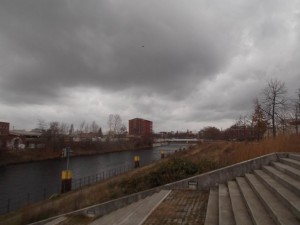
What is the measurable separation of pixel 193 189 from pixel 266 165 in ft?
9.33

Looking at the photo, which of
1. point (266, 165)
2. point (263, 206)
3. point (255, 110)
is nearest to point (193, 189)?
point (266, 165)

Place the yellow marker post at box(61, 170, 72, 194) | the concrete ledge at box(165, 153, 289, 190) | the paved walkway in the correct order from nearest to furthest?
the paved walkway, the concrete ledge at box(165, 153, 289, 190), the yellow marker post at box(61, 170, 72, 194)

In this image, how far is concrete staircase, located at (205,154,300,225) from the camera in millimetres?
5465

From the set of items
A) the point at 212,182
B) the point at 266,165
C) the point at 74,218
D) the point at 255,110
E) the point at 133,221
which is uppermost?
the point at 255,110

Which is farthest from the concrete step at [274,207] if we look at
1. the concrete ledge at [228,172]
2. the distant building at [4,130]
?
the distant building at [4,130]

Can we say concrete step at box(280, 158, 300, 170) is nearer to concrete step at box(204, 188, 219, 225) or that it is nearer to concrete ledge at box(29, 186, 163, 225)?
concrete step at box(204, 188, 219, 225)

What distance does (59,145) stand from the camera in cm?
7019

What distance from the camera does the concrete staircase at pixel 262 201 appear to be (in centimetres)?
546

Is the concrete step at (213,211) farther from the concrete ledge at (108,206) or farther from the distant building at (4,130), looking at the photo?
the distant building at (4,130)

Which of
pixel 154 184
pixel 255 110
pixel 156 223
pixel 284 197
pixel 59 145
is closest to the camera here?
pixel 284 197

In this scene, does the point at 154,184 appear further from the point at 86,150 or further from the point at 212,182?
the point at 86,150

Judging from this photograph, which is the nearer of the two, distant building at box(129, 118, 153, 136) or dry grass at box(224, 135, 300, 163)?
dry grass at box(224, 135, 300, 163)

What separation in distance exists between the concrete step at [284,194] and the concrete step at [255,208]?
1.44 feet

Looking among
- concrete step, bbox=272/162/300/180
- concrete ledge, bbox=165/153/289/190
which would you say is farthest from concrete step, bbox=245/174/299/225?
concrete ledge, bbox=165/153/289/190
